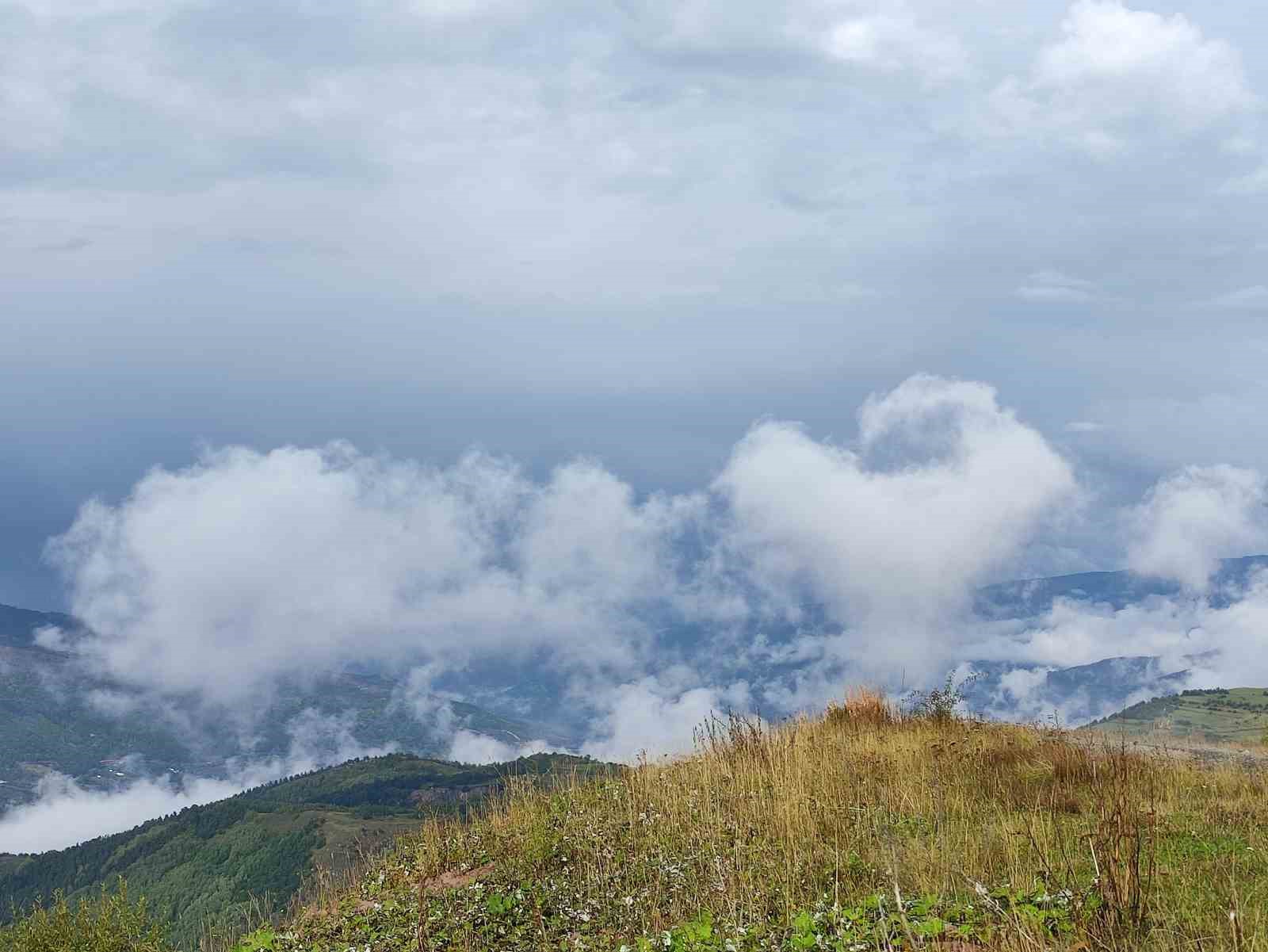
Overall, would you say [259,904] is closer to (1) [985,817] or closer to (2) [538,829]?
(2) [538,829]

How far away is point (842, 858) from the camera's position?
37.1ft

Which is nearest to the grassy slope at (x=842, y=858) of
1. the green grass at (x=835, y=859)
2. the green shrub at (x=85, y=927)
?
the green grass at (x=835, y=859)

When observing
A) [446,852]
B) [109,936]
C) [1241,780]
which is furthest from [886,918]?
[109,936]

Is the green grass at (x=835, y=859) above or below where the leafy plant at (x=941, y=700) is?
below

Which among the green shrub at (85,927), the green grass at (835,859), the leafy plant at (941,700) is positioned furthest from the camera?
the leafy plant at (941,700)

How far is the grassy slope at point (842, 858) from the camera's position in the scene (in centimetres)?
829

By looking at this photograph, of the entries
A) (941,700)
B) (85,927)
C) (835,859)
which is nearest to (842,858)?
(835,859)

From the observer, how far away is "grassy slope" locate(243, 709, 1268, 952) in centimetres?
829

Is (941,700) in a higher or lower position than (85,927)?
higher

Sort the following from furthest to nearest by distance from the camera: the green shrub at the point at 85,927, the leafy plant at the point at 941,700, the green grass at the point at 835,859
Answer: the leafy plant at the point at 941,700, the green shrub at the point at 85,927, the green grass at the point at 835,859

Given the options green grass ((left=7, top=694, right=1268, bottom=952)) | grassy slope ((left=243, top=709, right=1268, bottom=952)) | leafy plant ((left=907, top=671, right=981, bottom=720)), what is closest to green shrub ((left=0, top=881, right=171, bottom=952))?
green grass ((left=7, top=694, right=1268, bottom=952))

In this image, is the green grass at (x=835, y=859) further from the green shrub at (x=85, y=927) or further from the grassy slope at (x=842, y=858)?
the green shrub at (x=85, y=927)

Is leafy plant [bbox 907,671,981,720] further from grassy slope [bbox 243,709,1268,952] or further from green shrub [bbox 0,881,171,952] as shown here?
green shrub [bbox 0,881,171,952]

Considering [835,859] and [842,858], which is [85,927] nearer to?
[835,859]
